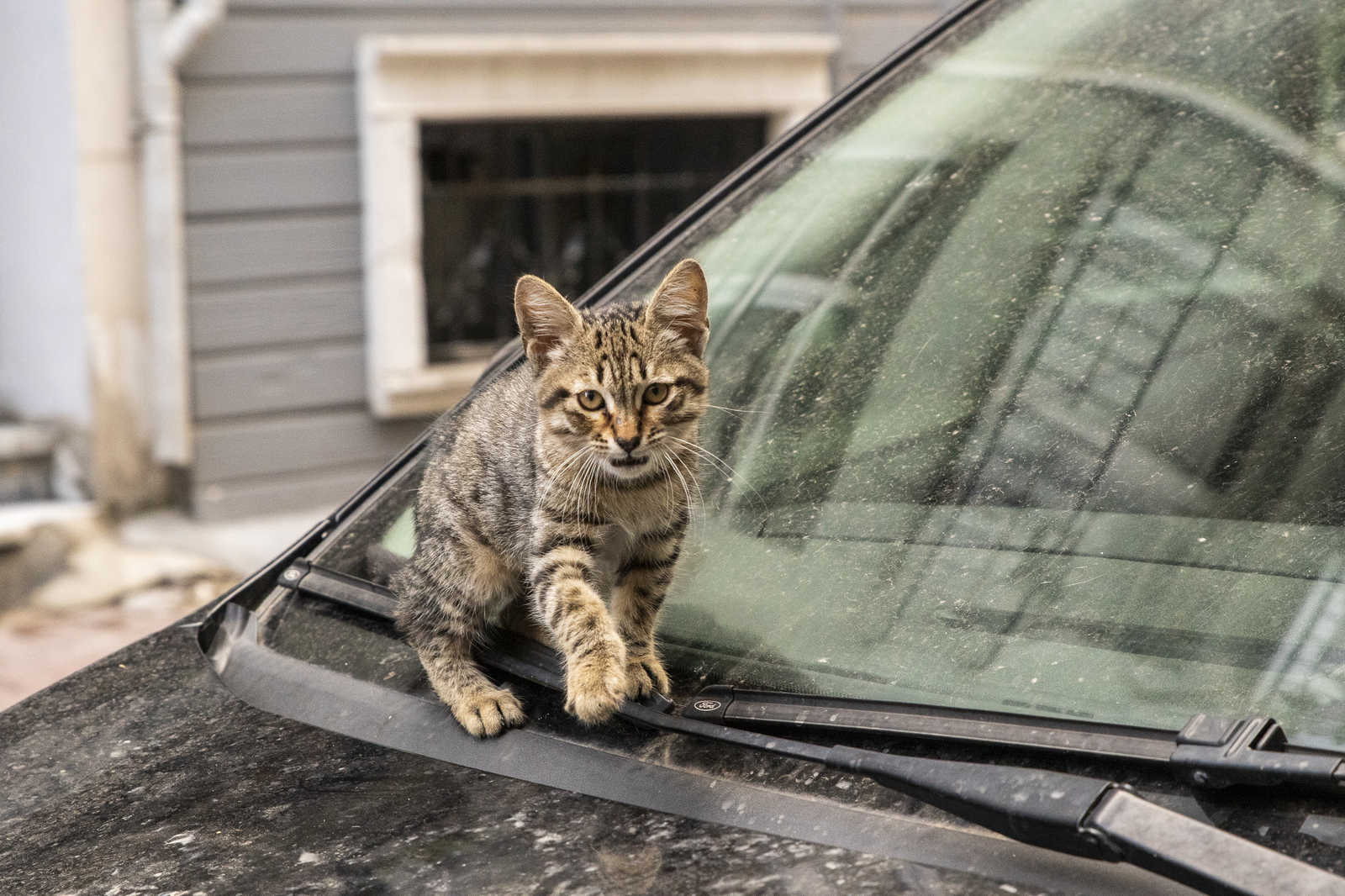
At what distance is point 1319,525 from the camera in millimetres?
1395

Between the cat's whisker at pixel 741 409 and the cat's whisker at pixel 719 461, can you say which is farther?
the cat's whisker at pixel 741 409

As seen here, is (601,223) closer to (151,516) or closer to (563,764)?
(151,516)

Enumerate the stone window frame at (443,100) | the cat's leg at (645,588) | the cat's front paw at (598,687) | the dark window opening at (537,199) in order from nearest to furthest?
the cat's front paw at (598,687)
the cat's leg at (645,588)
the stone window frame at (443,100)
the dark window opening at (537,199)

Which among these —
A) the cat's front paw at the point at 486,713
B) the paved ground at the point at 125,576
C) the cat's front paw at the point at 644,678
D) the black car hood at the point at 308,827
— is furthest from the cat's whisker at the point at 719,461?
the paved ground at the point at 125,576

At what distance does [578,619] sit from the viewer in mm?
1834

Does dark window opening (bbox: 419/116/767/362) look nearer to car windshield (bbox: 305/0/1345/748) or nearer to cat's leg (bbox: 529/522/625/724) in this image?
car windshield (bbox: 305/0/1345/748)

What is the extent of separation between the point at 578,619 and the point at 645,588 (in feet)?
0.47

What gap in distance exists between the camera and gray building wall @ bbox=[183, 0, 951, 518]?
5.36 meters

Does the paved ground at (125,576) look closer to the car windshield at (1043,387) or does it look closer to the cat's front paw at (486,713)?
the car windshield at (1043,387)

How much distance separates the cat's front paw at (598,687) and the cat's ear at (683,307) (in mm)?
560

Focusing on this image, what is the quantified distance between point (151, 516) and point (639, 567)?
4095 millimetres

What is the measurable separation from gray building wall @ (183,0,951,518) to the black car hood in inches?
153

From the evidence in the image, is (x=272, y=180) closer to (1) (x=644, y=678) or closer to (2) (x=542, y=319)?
(2) (x=542, y=319)

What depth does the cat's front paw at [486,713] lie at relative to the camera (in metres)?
1.56
